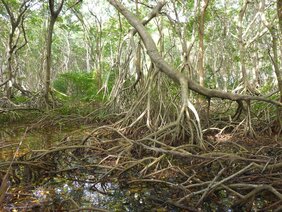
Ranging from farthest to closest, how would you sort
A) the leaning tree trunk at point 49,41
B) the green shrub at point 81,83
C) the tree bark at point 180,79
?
the green shrub at point 81,83
the leaning tree trunk at point 49,41
the tree bark at point 180,79

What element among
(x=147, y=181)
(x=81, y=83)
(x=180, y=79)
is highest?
(x=81, y=83)

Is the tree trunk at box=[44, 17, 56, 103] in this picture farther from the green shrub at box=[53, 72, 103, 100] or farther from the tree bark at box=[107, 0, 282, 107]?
the tree bark at box=[107, 0, 282, 107]

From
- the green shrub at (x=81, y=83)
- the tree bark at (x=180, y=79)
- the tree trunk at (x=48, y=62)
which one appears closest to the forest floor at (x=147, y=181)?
the tree bark at (x=180, y=79)

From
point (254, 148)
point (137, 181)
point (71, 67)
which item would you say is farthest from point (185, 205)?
point (71, 67)

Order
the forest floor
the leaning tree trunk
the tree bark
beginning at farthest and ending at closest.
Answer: the leaning tree trunk
the tree bark
the forest floor

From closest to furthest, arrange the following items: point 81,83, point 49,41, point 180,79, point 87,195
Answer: point 87,195, point 180,79, point 49,41, point 81,83

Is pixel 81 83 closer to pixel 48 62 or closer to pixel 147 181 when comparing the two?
pixel 48 62

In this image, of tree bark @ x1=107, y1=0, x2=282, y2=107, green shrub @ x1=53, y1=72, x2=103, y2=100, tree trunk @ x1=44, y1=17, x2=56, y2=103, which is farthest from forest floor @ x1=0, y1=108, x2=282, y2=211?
green shrub @ x1=53, y1=72, x2=103, y2=100

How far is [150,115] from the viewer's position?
448 centimetres

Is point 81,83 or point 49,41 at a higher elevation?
point 49,41

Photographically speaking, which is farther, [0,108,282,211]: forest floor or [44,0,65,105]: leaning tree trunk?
[44,0,65,105]: leaning tree trunk

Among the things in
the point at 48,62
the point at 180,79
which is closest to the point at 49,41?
the point at 48,62

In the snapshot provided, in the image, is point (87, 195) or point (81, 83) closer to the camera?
point (87, 195)

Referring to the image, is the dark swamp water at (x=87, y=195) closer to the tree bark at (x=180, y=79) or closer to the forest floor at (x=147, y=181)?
the forest floor at (x=147, y=181)
